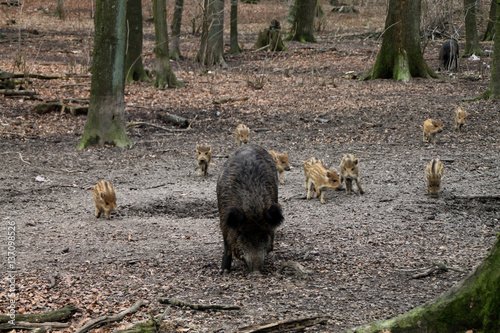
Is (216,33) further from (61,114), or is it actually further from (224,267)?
(224,267)

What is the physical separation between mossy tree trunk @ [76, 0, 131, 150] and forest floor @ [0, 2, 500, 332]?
0.55 metres

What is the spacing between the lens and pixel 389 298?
5.08m

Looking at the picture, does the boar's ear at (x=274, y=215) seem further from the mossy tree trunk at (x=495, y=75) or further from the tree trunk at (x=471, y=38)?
the tree trunk at (x=471, y=38)

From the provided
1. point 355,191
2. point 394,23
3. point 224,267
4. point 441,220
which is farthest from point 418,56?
point 224,267

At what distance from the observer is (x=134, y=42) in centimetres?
2003

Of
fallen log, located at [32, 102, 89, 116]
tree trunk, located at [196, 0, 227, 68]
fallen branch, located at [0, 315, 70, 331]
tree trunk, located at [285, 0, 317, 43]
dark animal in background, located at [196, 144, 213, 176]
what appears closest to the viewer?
fallen branch, located at [0, 315, 70, 331]

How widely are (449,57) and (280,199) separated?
14.7 metres

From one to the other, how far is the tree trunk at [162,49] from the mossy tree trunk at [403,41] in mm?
7252

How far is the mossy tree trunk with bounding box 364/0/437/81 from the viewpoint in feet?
60.4

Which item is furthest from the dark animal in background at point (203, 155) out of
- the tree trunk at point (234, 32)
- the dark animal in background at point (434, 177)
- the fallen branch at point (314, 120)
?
the tree trunk at point (234, 32)

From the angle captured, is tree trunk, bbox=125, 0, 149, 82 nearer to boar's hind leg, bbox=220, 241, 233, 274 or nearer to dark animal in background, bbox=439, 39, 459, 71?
dark animal in background, bbox=439, 39, 459, 71

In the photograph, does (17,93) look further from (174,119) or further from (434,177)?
(434,177)

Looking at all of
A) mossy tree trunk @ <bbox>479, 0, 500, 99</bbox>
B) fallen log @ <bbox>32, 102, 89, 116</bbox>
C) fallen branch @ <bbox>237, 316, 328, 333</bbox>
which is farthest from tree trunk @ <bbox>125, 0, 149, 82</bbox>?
fallen branch @ <bbox>237, 316, 328, 333</bbox>

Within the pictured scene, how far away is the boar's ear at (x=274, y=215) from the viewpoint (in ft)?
18.1
